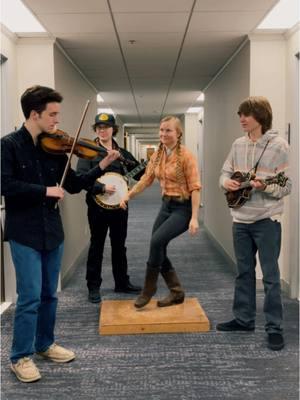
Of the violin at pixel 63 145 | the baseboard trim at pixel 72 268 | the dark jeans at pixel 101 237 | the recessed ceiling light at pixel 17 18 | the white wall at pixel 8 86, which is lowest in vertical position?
the baseboard trim at pixel 72 268

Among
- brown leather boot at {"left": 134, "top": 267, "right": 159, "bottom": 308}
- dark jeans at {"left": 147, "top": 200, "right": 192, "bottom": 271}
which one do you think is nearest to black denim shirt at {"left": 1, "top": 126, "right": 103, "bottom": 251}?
dark jeans at {"left": 147, "top": 200, "right": 192, "bottom": 271}

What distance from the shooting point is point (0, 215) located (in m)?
3.73

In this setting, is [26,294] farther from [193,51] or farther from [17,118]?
[193,51]

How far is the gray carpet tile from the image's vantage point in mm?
2504

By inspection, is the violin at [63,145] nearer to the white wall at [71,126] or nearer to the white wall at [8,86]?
the white wall at [8,86]

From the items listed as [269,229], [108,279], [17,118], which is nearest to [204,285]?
[108,279]

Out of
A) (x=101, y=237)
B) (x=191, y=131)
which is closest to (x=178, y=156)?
(x=101, y=237)

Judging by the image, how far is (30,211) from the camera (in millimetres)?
2520

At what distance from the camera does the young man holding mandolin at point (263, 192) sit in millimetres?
2977

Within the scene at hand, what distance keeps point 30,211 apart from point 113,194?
52.6 inches

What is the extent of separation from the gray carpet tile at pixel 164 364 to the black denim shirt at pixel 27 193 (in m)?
0.75

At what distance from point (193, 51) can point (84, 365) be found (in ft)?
11.1

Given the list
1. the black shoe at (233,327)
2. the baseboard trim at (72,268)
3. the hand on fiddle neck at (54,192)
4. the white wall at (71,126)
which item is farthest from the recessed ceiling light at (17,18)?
the black shoe at (233,327)

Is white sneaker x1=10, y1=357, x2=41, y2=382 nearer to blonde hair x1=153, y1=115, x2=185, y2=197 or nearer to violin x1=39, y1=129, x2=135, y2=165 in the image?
violin x1=39, y1=129, x2=135, y2=165
